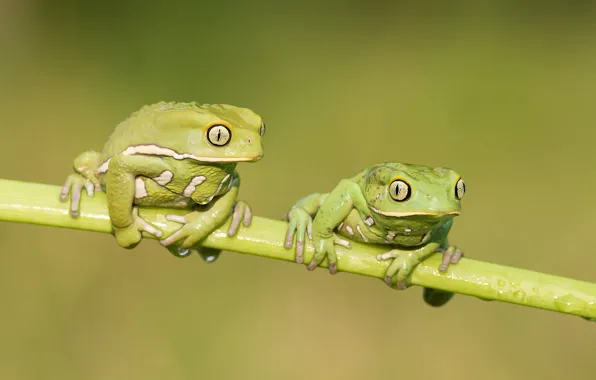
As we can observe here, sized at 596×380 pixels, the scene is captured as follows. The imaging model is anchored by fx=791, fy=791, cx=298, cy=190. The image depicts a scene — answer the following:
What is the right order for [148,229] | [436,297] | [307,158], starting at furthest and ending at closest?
[307,158]
[436,297]
[148,229]

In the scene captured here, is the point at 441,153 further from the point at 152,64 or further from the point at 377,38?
the point at 152,64

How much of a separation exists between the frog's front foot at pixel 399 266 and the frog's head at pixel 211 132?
1.51ft

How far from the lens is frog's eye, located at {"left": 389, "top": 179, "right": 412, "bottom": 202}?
209cm

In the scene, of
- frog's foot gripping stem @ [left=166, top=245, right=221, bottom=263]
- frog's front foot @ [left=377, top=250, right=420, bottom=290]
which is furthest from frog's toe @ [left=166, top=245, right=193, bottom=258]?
frog's front foot @ [left=377, top=250, right=420, bottom=290]

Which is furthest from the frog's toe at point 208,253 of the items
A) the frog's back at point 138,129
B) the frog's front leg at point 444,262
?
the frog's front leg at point 444,262

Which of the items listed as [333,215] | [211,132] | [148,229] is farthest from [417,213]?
[148,229]

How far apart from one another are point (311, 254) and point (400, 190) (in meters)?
0.29

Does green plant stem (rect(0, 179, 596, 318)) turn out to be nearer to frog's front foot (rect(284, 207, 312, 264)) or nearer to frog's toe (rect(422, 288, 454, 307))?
frog's front foot (rect(284, 207, 312, 264))

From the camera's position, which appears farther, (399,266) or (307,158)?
(307,158)

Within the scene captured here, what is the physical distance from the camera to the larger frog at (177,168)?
1931 mm

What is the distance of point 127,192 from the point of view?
77.0 inches

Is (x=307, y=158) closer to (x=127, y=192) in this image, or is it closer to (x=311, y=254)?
(x=311, y=254)

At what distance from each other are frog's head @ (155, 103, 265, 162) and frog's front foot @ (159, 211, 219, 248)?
155 millimetres

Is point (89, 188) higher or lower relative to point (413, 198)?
lower
